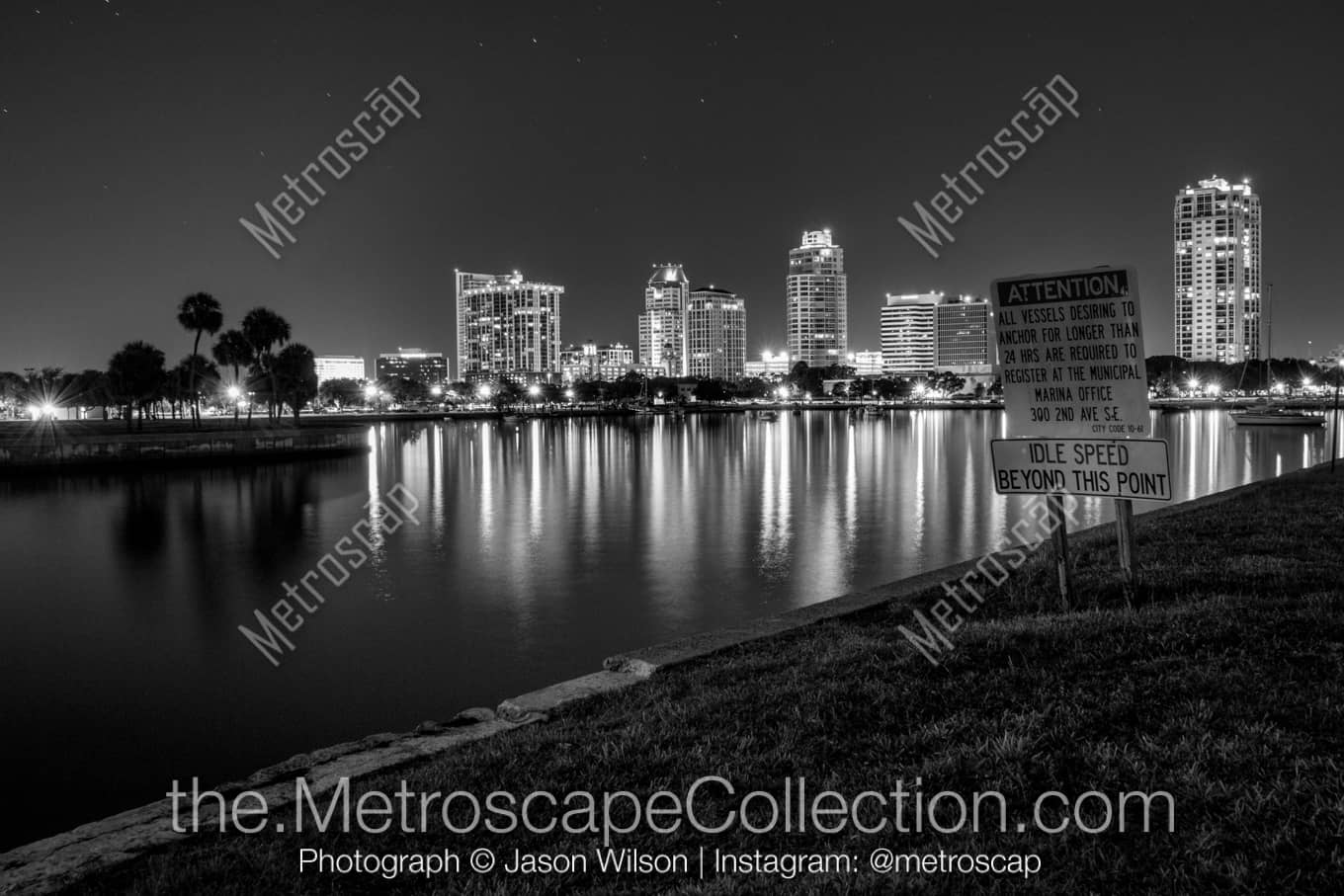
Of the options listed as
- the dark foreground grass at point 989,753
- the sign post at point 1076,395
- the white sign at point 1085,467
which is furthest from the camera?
the sign post at point 1076,395

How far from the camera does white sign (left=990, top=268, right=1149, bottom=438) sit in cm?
922

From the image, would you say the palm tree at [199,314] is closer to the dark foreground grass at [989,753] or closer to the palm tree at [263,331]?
the palm tree at [263,331]

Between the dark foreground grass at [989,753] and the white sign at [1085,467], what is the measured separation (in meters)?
1.28

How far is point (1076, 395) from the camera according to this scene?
31.5ft

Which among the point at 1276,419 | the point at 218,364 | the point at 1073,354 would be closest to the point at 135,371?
the point at 218,364

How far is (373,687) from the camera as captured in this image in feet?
40.6

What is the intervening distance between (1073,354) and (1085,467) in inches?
48.1

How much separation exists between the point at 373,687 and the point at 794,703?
24.0ft

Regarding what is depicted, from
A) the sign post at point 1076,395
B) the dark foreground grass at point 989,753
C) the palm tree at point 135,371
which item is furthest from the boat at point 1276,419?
the palm tree at point 135,371

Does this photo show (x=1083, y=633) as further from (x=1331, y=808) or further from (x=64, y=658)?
(x=64, y=658)

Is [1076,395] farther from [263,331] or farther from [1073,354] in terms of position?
[263,331]

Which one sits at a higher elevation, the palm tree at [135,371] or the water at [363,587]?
the palm tree at [135,371]

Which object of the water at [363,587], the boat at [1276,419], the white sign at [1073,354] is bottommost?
the water at [363,587]

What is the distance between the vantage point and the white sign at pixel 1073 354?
922cm
